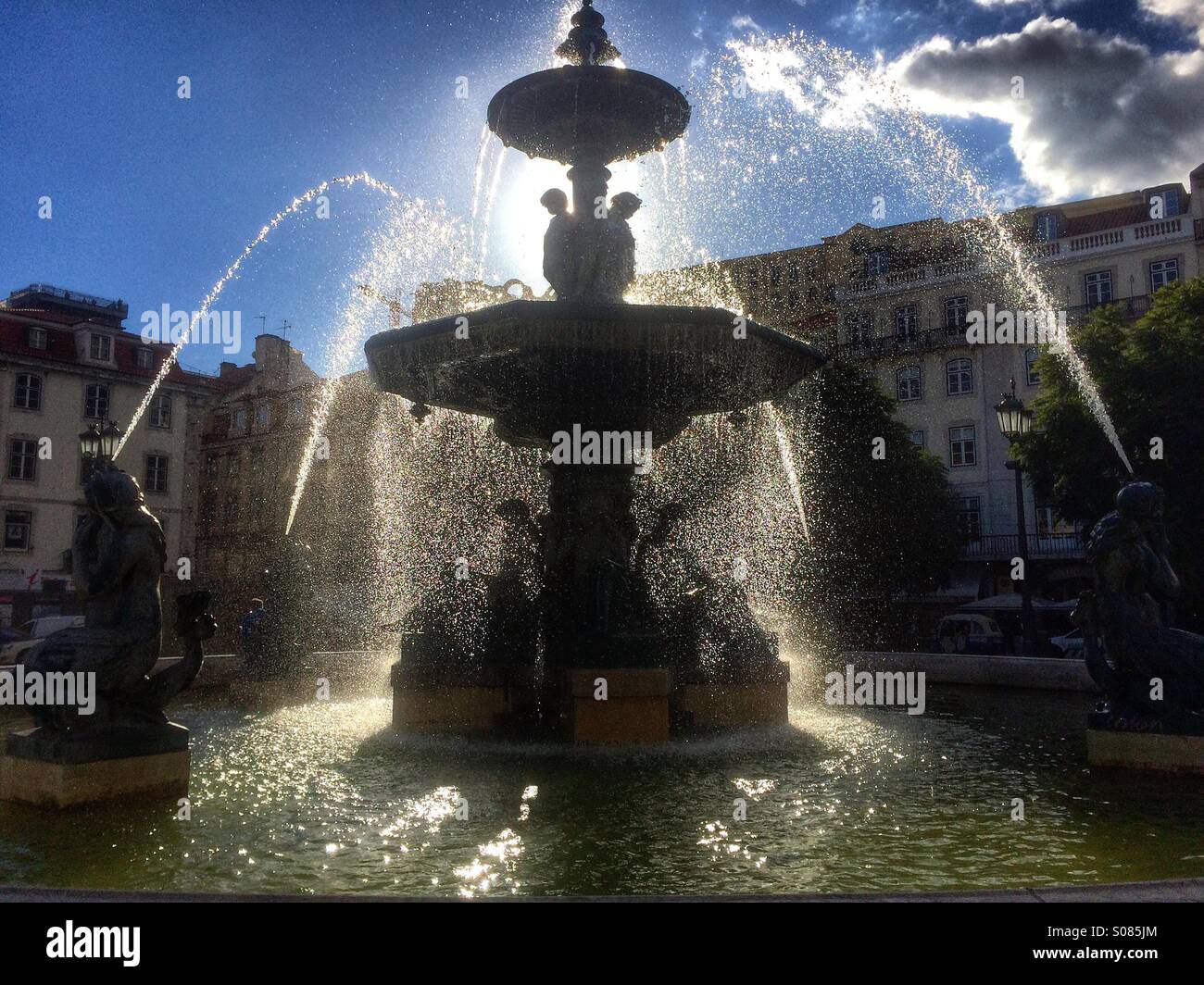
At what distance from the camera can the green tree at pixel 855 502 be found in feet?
88.6

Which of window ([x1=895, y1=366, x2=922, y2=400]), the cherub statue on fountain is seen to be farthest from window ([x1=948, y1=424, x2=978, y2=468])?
the cherub statue on fountain

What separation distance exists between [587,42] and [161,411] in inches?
1613

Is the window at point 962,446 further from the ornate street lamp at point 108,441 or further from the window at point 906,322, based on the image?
the ornate street lamp at point 108,441

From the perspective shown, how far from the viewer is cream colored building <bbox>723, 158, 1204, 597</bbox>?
126ft

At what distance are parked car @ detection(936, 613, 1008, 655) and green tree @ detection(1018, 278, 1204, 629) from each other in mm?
4490

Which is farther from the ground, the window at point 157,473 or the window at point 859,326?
the window at point 859,326

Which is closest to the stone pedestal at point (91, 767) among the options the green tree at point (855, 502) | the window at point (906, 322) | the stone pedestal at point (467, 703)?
the stone pedestal at point (467, 703)

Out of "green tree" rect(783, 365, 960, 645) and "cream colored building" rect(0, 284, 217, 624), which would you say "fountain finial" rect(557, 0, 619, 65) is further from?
"cream colored building" rect(0, 284, 217, 624)

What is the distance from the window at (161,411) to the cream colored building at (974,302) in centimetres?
2768

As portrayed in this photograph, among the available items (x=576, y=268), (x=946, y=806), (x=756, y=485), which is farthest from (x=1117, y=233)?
(x=946, y=806)

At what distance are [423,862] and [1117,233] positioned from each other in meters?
42.5

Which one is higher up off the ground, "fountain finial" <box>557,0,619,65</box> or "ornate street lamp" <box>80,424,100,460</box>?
"fountain finial" <box>557,0,619,65</box>
